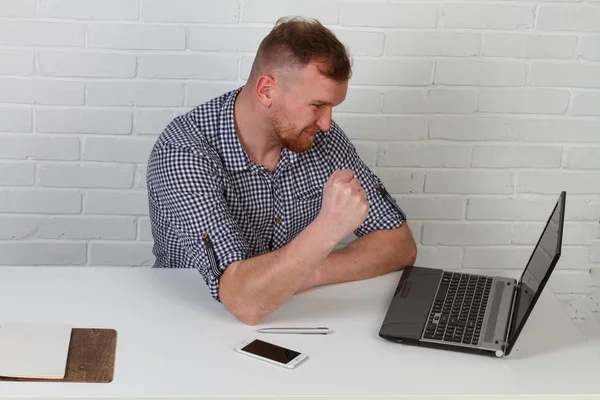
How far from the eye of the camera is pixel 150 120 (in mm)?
2549

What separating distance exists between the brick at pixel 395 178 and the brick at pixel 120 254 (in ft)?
2.34

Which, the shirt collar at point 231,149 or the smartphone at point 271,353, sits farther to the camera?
the shirt collar at point 231,149

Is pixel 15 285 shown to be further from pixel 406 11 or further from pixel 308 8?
pixel 406 11

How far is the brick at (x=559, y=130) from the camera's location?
106 inches

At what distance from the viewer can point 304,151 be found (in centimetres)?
212

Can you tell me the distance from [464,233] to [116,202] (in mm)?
1051

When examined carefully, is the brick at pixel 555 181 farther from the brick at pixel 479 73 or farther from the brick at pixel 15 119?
the brick at pixel 15 119

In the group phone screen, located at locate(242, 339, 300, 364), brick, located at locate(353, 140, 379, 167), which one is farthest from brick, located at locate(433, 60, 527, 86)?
phone screen, located at locate(242, 339, 300, 364)

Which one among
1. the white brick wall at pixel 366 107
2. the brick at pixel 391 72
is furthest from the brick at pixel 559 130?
the brick at pixel 391 72

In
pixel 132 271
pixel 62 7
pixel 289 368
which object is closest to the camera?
pixel 289 368

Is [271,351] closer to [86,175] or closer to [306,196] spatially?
[306,196]

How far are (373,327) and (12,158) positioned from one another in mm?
1298

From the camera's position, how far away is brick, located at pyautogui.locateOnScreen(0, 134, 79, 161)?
2.52 m

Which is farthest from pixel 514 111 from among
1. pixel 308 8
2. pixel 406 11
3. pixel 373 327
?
pixel 373 327
